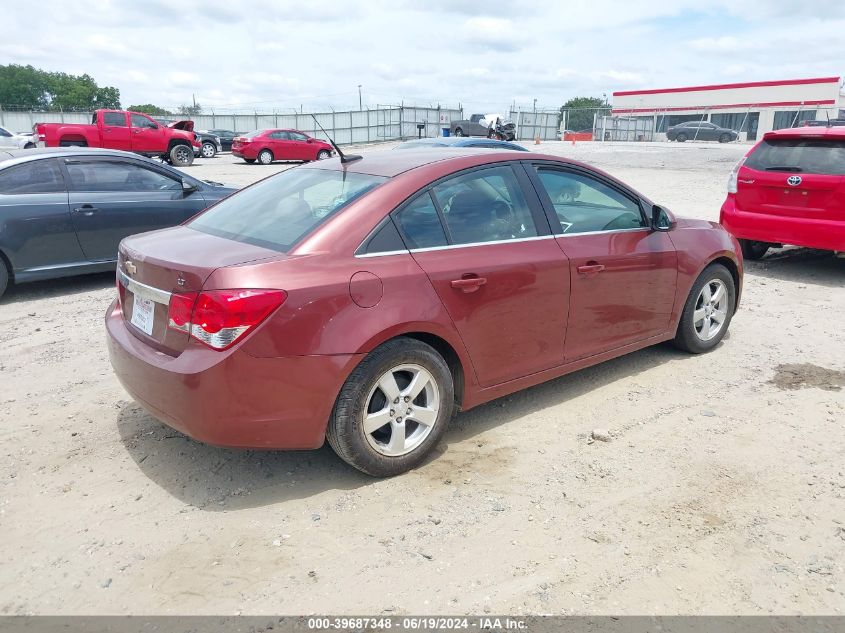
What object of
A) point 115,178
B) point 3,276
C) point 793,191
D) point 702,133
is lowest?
point 3,276

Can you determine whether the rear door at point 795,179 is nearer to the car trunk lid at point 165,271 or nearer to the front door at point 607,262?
the front door at point 607,262

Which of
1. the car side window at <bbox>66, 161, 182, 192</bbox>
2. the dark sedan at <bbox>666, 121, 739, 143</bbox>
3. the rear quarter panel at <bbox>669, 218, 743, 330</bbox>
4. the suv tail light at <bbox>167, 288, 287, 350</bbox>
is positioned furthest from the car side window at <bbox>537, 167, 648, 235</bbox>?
the dark sedan at <bbox>666, 121, 739, 143</bbox>

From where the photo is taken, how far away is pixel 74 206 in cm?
702

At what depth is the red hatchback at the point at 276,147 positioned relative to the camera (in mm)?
26484

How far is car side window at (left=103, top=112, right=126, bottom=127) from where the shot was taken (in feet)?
73.0

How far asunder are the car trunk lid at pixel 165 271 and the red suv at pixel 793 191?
644 cm

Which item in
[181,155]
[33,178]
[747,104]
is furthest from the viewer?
[747,104]

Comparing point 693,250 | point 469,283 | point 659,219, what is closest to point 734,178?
point 693,250

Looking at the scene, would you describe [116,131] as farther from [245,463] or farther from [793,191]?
[245,463]

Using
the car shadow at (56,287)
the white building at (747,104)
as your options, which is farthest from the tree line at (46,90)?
the car shadow at (56,287)

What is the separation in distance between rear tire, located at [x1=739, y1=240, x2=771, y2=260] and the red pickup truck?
19979mm

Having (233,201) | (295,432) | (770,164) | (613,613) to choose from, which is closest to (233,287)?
(295,432)

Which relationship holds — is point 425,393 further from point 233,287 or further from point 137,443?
point 137,443

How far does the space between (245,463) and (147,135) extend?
22.2 m
